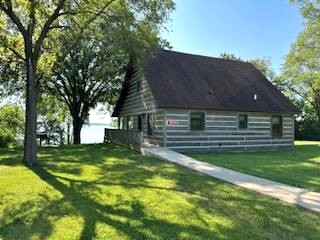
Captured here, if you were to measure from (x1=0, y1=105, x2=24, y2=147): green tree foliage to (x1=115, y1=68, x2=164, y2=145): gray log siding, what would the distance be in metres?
10.3

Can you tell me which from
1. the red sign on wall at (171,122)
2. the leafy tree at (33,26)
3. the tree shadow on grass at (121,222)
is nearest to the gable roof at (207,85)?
the red sign on wall at (171,122)

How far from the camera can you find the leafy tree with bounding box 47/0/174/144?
1609cm

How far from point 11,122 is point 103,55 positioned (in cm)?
1267

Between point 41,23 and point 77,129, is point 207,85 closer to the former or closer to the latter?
point 41,23

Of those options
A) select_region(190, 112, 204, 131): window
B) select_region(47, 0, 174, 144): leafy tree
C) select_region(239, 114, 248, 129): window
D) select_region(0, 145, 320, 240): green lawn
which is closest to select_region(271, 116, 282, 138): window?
select_region(239, 114, 248, 129): window

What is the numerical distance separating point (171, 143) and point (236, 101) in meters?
5.07

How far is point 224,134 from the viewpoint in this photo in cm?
2167

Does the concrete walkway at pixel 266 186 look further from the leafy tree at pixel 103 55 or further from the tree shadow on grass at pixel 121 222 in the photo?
the leafy tree at pixel 103 55

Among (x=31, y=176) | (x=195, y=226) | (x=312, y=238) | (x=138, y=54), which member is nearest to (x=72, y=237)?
(x=195, y=226)

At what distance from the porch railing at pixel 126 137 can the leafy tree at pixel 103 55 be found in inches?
163

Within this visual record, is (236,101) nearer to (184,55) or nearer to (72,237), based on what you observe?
(184,55)

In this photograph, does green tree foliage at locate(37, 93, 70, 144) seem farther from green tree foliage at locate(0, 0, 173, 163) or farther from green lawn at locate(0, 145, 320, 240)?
green lawn at locate(0, 145, 320, 240)

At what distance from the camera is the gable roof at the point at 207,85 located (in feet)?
68.3

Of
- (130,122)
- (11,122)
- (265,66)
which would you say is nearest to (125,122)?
(130,122)
